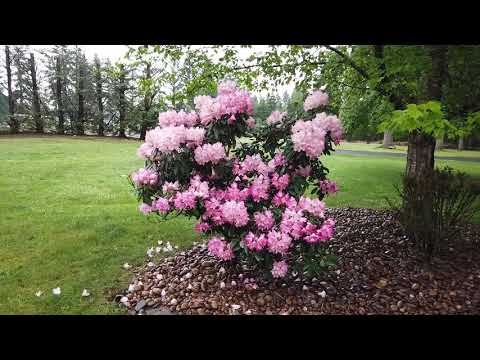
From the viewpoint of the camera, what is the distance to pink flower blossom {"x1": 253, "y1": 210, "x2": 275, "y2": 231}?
2914 mm

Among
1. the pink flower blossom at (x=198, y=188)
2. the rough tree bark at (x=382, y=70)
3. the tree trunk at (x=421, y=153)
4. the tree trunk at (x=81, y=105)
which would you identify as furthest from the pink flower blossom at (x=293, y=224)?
the tree trunk at (x=81, y=105)

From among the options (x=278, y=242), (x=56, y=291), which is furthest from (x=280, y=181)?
(x=56, y=291)

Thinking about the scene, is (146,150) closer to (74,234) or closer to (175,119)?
(175,119)

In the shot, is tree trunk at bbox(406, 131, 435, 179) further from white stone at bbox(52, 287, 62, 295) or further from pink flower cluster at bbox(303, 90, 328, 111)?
white stone at bbox(52, 287, 62, 295)

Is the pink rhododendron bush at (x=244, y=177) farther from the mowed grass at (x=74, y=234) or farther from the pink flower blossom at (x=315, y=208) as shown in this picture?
the mowed grass at (x=74, y=234)

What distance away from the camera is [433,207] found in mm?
3646

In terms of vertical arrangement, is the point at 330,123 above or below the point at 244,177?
above

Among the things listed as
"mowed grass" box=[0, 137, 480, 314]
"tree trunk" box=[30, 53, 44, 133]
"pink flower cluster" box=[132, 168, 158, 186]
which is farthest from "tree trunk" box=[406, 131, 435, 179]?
"tree trunk" box=[30, 53, 44, 133]

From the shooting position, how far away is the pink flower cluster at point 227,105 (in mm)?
2971

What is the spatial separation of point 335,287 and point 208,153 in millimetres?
1784

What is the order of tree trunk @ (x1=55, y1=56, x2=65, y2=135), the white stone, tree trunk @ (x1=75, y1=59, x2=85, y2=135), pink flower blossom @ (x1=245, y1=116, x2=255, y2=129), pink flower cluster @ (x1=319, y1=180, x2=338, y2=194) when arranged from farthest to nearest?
tree trunk @ (x1=75, y1=59, x2=85, y2=135)
tree trunk @ (x1=55, y1=56, x2=65, y2=135)
pink flower cluster @ (x1=319, y1=180, x2=338, y2=194)
the white stone
pink flower blossom @ (x1=245, y1=116, x2=255, y2=129)
